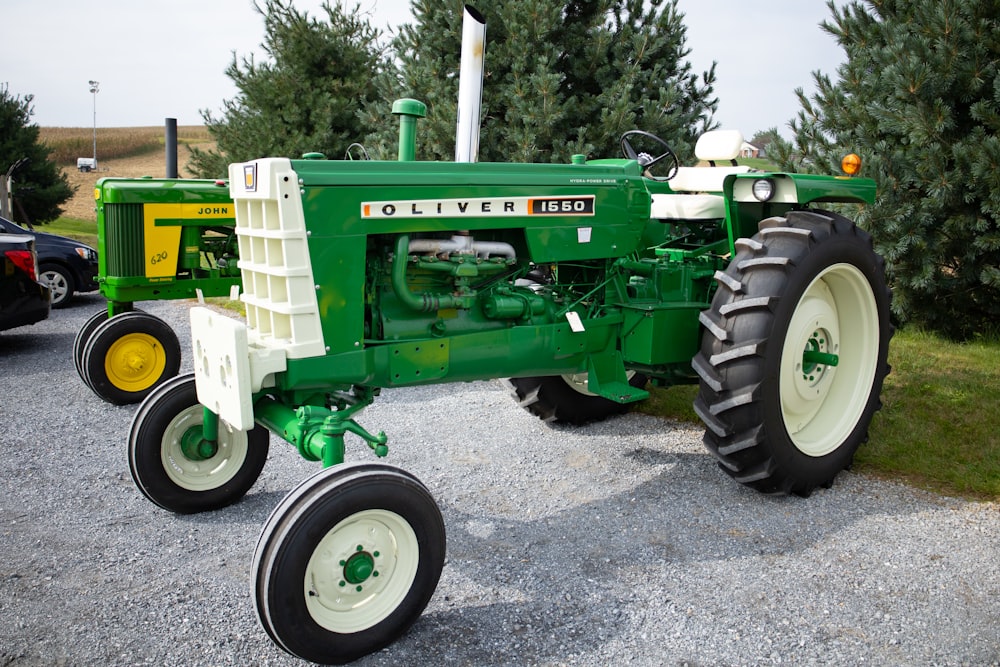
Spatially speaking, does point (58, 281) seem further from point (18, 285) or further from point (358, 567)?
point (358, 567)

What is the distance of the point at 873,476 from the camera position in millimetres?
4191

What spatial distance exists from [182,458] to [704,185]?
299 cm

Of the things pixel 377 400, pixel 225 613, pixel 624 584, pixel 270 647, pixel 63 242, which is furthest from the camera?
pixel 63 242

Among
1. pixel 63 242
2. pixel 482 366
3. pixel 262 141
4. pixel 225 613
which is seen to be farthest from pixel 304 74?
pixel 225 613

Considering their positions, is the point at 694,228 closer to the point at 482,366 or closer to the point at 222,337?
the point at 482,366

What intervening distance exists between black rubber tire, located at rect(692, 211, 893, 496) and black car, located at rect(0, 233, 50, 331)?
604 centimetres

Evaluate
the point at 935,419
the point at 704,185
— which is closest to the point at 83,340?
the point at 704,185

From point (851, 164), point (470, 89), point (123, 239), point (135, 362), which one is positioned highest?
point (470, 89)

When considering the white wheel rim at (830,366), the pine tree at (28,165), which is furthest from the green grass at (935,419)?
the pine tree at (28,165)

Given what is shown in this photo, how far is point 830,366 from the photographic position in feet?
13.8

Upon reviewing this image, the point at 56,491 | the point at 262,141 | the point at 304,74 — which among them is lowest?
the point at 56,491

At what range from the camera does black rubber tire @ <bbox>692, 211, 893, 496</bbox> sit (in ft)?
11.8

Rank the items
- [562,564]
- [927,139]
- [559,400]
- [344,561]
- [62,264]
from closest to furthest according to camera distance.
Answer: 1. [344,561]
2. [562,564]
3. [559,400]
4. [927,139]
5. [62,264]

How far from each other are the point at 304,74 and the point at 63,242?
12.3ft
